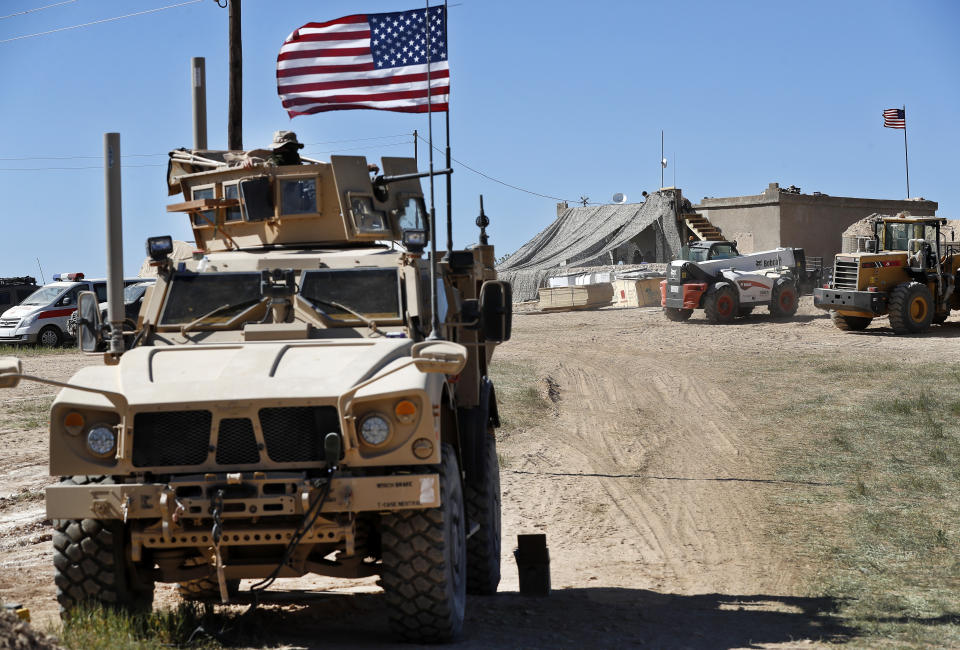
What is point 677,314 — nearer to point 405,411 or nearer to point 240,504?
point 405,411

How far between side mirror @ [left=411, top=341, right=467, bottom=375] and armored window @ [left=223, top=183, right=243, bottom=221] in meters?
3.44

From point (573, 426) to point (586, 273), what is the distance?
103ft

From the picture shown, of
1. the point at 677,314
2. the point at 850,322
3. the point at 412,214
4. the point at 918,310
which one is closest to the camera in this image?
the point at 412,214

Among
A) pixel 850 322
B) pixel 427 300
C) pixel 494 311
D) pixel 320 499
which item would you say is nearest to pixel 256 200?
pixel 427 300

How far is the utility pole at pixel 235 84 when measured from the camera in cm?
1828

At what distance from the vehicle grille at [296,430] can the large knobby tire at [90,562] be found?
2.98ft

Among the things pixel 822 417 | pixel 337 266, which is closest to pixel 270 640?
pixel 337 266

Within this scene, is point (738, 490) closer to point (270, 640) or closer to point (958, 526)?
point (958, 526)

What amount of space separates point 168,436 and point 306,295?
5.43ft

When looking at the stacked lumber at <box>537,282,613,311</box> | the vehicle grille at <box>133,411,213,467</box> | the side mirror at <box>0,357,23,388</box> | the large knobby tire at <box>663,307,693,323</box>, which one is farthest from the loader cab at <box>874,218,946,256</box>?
the side mirror at <box>0,357,23,388</box>

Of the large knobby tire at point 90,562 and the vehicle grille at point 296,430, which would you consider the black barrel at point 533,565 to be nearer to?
the vehicle grille at point 296,430

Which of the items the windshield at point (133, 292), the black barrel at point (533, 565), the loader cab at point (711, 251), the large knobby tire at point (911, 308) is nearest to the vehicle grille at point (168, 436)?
the black barrel at point (533, 565)

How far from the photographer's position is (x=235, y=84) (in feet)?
60.6

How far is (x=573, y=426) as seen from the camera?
16438mm
